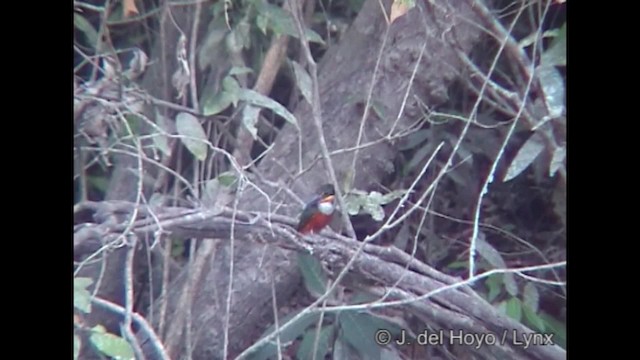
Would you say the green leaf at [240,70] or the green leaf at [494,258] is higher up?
the green leaf at [240,70]

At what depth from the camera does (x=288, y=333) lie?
2.36 m

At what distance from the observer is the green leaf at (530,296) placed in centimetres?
235

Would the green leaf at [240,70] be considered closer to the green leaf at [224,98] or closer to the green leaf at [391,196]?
the green leaf at [224,98]

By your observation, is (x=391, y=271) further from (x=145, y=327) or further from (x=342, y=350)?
(x=145, y=327)

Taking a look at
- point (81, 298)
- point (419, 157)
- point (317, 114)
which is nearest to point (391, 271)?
point (419, 157)

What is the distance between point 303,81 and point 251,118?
13 centimetres

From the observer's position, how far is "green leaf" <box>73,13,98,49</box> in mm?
2286

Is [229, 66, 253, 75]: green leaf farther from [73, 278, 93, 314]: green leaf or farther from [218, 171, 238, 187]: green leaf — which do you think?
[73, 278, 93, 314]: green leaf

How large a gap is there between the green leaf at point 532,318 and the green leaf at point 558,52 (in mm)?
480

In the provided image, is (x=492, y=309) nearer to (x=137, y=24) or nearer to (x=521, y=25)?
(x=521, y=25)

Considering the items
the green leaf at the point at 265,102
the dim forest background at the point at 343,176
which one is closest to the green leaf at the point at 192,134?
the dim forest background at the point at 343,176

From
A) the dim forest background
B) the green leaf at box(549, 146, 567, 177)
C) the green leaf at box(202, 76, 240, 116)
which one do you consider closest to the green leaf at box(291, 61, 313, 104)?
the dim forest background

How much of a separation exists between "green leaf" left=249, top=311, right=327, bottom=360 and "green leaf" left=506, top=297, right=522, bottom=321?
38cm
